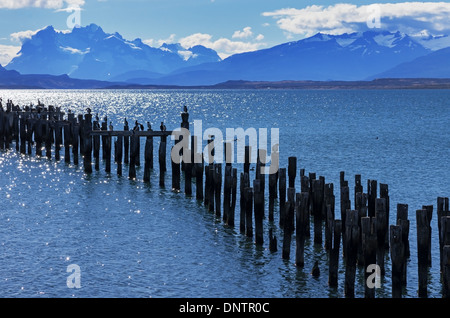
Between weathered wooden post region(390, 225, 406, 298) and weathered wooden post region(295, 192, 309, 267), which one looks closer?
weathered wooden post region(390, 225, 406, 298)

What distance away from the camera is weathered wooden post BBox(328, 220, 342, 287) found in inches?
699

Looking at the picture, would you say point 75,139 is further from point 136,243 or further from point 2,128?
point 136,243

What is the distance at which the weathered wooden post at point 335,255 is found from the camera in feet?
58.3

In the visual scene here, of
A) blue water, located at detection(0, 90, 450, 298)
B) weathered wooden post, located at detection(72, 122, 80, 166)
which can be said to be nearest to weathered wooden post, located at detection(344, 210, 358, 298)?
blue water, located at detection(0, 90, 450, 298)

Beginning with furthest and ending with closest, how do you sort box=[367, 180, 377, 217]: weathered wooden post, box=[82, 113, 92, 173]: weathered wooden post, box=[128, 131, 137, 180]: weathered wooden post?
box=[82, 113, 92, 173]: weathered wooden post
box=[128, 131, 137, 180]: weathered wooden post
box=[367, 180, 377, 217]: weathered wooden post

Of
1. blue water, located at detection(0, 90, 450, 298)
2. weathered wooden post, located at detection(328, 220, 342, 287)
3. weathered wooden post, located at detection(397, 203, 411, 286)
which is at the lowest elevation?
blue water, located at detection(0, 90, 450, 298)

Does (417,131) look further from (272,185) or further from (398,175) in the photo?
(272,185)

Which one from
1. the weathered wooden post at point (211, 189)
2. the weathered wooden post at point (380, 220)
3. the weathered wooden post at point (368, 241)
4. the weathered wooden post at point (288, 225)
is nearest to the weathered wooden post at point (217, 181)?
the weathered wooden post at point (211, 189)

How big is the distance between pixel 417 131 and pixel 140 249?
7013 cm

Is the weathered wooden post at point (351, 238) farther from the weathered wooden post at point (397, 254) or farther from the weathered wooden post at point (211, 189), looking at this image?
the weathered wooden post at point (211, 189)

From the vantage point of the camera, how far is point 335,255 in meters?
18.1

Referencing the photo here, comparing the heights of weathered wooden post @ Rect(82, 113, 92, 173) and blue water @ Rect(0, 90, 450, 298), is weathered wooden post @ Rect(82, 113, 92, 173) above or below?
above

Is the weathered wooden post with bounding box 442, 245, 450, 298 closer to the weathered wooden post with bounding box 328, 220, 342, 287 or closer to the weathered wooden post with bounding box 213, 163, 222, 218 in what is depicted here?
the weathered wooden post with bounding box 328, 220, 342, 287
